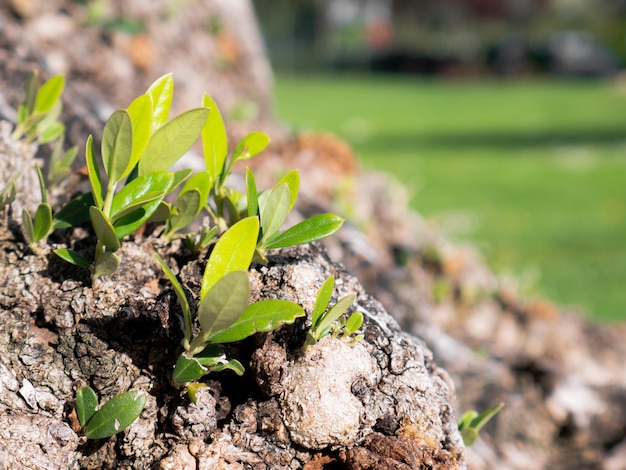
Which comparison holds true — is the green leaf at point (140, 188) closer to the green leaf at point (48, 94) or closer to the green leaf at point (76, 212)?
the green leaf at point (76, 212)

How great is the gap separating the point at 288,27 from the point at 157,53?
35285mm

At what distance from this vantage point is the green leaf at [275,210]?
110 cm

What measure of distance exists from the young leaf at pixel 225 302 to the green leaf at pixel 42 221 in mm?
357

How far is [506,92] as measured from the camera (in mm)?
21750

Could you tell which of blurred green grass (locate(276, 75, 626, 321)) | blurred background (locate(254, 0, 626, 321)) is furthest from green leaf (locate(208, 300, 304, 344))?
blurred background (locate(254, 0, 626, 321))

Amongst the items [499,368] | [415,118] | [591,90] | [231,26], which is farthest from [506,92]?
[499,368]

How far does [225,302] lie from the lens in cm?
92

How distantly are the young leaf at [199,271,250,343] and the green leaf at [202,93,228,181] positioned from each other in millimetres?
371

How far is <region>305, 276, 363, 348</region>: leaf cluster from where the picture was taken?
3.31 feet

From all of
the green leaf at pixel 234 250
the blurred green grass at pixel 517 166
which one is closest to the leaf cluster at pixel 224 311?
the green leaf at pixel 234 250

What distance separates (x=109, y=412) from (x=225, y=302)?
250 mm

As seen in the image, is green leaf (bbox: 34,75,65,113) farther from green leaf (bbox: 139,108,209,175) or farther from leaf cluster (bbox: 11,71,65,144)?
green leaf (bbox: 139,108,209,175)

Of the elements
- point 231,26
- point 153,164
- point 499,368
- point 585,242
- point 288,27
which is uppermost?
point 153,164

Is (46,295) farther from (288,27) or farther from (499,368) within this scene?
(288,27)
